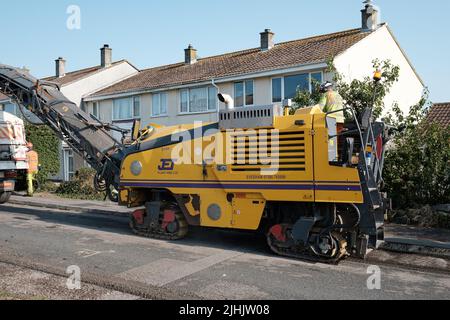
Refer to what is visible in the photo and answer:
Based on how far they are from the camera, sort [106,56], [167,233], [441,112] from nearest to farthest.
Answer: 1. [167,233]
2. [441,112]
3. [106,56]

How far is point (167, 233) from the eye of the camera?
27.3 ft

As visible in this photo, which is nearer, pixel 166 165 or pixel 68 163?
pixel 166 165

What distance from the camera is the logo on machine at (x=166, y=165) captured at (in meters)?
7.95

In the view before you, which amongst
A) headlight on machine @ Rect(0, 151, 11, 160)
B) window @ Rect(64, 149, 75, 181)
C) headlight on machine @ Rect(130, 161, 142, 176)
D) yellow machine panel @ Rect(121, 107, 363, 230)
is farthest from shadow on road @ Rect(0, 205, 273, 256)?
window @ Rect(64, 149, 75, 181)

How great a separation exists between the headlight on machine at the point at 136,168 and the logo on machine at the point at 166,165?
0.49m

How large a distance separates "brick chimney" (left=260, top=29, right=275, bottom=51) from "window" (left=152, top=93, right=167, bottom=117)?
17.6 feet

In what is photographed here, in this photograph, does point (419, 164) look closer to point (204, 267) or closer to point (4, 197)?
point (204, 267)

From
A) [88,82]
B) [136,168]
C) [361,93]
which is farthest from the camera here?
[88,82]

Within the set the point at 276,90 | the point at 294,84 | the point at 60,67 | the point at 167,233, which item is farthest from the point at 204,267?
the point at 60,67

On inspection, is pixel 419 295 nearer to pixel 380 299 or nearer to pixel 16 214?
pixel 380 299

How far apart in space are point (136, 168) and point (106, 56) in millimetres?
22613

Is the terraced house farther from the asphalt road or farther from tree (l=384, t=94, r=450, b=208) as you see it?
the asphalt road

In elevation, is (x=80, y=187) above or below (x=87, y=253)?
above
